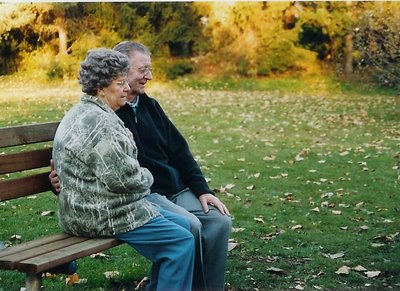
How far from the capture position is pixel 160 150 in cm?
392

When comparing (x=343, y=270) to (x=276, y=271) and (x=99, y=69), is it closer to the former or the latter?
(x=276, y=271)

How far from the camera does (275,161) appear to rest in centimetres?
905

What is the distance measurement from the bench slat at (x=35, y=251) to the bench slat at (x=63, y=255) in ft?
0.12

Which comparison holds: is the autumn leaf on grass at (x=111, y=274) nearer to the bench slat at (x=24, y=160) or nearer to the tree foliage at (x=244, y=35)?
the bench slat at (x=24, y=160)

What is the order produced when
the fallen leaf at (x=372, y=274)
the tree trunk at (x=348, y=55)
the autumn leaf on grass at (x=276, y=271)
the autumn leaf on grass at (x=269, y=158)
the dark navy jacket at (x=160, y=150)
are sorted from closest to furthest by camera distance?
the dark navy jacket at (x=160, y=150) → the fallen leaf at (x=372, y=274) → the autumn leaf on grass at (x=276, y=271) → the autumn leaf on grass at (x=269, y=158) → the tree trunk at (x=348, y=55)

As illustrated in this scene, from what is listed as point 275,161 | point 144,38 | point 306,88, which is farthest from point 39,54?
point 306,88

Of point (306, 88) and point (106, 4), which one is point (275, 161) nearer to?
point (106, 4)

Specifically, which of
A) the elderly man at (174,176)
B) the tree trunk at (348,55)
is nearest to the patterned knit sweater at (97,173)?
the elderly man at (174,176)

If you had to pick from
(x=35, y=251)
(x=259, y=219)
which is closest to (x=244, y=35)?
(x=259, y=219)

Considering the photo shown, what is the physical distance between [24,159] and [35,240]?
1.59ft

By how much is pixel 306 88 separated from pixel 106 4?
22.7ft

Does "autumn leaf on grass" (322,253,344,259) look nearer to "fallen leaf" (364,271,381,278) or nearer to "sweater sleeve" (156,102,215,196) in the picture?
"fallen leaf" (364,271,381,278)

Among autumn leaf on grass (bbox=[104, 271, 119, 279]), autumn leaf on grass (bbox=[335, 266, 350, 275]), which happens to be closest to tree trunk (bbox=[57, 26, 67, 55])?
autumn leaf on grass (bbox=[104, 271, 119, 279])

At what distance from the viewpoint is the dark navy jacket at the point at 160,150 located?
3822 mm
